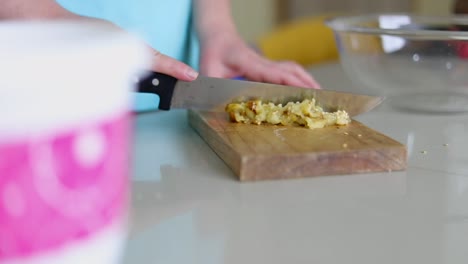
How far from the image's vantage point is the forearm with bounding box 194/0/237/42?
1232mm

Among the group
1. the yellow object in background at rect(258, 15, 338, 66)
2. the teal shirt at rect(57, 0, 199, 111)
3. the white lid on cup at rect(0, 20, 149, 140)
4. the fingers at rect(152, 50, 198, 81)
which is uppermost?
the yellow object in background at rect(258, 15, 338, 66)

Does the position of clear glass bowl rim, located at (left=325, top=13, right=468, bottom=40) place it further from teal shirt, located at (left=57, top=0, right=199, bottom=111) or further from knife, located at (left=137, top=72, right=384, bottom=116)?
teal shirt, located at (left=57, top=0, right=199, bottom=111)

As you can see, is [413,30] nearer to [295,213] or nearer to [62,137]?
[295,213]

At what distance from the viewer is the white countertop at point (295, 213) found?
20.6 inches

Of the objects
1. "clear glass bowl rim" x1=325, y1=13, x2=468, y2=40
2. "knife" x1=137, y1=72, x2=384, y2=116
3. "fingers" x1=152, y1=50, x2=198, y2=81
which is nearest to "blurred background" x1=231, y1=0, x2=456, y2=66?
"clear glass bowl rim" x1=325, y1=13, x2=468, y2=40

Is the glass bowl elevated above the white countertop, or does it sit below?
above

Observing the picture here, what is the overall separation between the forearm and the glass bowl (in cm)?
21

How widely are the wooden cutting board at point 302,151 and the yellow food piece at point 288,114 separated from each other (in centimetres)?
2

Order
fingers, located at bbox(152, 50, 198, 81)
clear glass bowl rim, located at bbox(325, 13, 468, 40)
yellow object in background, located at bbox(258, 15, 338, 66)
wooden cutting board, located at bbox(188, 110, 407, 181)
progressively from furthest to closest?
1. yellow object in background, located at bbox(258, 15, 338, 66)
2. clear glass bowl rim, located at bbox(325, 13, 468, 40)
3. fingers, located at bbox(152, 50, 198, 81)
4. wooden cutting board, located at bbox(188, 110, 407, 181)

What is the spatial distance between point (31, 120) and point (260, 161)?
1.56 ft

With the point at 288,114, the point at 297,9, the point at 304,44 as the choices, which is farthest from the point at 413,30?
the point at 297,9

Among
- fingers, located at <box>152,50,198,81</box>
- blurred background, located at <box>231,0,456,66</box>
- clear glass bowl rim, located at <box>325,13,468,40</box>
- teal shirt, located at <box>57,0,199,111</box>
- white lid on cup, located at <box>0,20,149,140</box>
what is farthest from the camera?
blurred background, located at <box>231,0,456,66</box>

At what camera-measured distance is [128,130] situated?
0.30m

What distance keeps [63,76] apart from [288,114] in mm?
646
